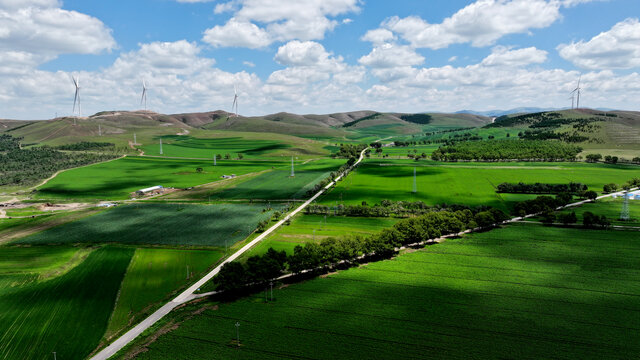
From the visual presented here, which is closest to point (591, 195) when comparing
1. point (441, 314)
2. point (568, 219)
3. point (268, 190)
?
point (568, 219)

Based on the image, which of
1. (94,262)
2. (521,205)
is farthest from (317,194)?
(94,262)

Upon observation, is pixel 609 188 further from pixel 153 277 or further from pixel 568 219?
pixel 153 277

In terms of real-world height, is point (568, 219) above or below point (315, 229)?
above

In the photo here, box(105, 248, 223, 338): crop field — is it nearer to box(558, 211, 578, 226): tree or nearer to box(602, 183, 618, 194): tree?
box(558, 211, 578, 226): tree

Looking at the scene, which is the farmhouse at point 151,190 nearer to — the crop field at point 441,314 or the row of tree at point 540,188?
the crop field at point 441,314

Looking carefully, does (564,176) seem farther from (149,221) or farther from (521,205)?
(149,221)

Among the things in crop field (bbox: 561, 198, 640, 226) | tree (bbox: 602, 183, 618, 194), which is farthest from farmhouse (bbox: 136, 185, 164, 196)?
tree (bbox: 602, 183, 618, 194)
